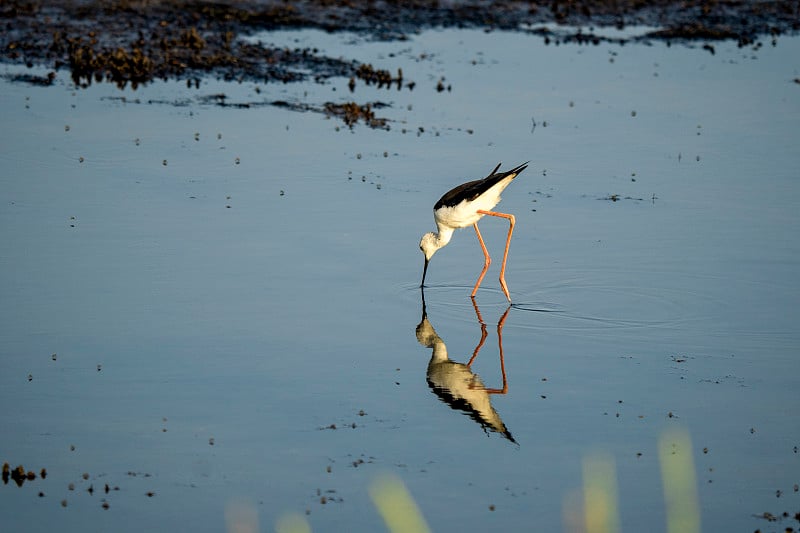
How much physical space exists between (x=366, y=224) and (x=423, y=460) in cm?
617

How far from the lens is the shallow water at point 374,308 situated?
26.6 ft

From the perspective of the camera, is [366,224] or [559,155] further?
[559,155]

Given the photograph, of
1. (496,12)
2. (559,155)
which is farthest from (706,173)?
(496,12)

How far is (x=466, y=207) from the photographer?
1239 centimetres

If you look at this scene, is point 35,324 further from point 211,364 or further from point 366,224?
point 366,224

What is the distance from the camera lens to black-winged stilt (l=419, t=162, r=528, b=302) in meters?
12.2

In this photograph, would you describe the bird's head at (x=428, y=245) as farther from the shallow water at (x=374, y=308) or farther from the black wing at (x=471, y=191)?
the black wing at (x=471, y=191)

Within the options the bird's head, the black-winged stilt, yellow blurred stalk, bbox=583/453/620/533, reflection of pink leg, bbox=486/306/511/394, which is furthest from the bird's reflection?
the bird's head

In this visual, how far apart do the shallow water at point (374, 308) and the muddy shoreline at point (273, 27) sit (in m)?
1.20

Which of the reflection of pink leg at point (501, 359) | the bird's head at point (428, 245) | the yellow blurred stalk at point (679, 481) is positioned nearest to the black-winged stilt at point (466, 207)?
the bird's head at point (428, 245)

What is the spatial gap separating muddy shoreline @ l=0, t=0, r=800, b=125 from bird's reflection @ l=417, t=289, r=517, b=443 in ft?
29.6

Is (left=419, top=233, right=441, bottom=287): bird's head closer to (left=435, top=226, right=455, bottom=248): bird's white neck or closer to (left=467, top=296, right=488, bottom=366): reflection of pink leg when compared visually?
(left=435, top=226, right=455, bottom=248): bird's white neck

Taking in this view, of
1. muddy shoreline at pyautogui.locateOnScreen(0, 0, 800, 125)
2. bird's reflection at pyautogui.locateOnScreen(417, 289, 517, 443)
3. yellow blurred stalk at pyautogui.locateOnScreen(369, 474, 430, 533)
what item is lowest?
yellow blurred stalk at pyautogui.locateOnScreen(369, 474, 430, 533)

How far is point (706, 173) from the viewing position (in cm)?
1711
